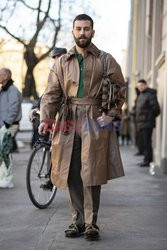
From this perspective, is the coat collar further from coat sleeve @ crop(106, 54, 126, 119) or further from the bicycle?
the bicycle

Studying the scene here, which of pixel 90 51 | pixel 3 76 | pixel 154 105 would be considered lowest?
pixel 154 105

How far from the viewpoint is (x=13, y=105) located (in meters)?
9.40

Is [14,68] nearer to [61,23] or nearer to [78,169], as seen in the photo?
[61,23]

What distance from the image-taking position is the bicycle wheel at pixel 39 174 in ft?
25.1

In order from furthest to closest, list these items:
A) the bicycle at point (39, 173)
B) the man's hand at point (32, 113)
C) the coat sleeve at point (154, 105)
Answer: the coat sleeve at point (154, 105)
the man's hand at point (32, 113)
the bicycle at point (39, 173)

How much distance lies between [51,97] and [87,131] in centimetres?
47

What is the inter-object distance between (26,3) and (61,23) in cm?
309

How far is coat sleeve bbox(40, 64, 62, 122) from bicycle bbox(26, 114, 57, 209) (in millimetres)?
1832

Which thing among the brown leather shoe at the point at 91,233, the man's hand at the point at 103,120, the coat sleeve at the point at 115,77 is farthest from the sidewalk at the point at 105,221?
the coat sleeve at the point at 115,77

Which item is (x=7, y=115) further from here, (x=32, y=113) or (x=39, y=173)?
(x=39, y=173)

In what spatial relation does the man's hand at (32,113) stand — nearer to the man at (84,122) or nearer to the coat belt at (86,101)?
the man at (84,122)

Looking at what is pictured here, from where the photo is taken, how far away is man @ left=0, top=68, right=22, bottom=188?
942 cm

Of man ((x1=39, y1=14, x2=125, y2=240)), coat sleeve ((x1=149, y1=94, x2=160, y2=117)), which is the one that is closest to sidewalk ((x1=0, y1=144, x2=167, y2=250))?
man ((x1=39, y1=14, x2=125, y2=240))

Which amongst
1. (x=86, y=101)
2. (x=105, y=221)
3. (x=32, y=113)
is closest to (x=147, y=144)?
(x=32, y=113)
